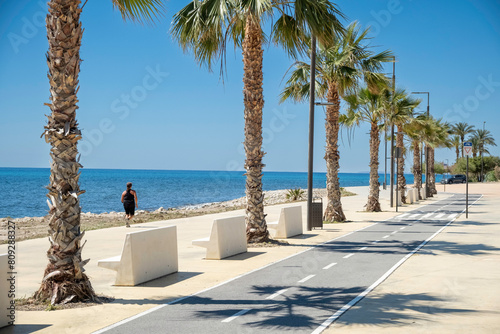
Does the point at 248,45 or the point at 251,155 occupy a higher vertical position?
the point at 248,45

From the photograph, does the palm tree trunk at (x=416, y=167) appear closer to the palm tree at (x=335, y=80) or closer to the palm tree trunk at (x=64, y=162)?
the palm tree at (x=335, y=80)

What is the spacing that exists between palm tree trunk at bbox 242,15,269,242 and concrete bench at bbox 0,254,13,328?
8.85m

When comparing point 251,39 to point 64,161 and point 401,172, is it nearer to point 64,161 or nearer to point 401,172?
point 64,161

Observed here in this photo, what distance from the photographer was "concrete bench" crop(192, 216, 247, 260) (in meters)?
12.7

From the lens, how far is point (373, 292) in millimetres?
8883

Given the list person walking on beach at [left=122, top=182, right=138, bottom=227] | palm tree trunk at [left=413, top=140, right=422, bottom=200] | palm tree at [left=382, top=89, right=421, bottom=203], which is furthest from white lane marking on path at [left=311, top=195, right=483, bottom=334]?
palm tree trunk at [left=413, top=140, right=422, bottom=200]

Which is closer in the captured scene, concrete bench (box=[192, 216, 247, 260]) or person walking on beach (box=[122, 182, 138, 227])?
concrete bench (box=[192, 216, 247, 260])

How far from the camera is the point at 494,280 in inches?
392

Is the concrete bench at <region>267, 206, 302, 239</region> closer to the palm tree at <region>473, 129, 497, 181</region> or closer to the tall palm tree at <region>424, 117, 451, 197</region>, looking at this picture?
the tall palm tree at <region>424, 117, 451, 197</region>

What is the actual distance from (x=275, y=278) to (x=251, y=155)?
5709 mm

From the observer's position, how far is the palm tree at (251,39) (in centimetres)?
1434

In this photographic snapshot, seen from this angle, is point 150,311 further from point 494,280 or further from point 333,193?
point 333,193

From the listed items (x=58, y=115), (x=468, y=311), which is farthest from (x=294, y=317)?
(x=58, y=115)

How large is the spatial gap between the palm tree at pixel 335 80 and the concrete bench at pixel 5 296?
16.7 meters
